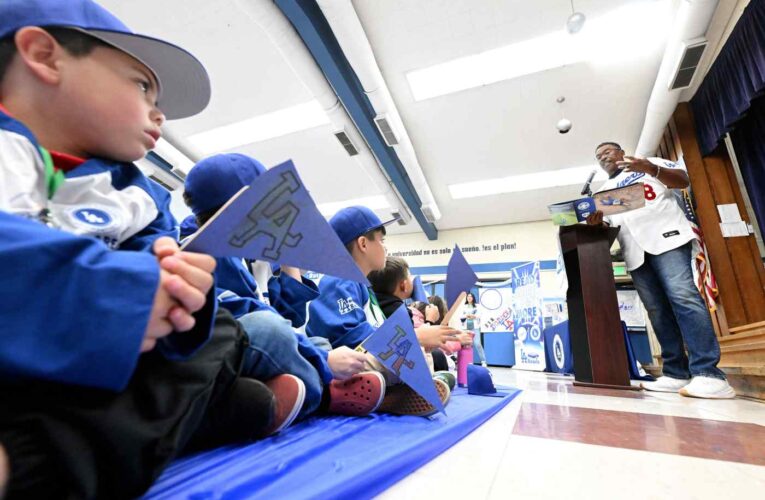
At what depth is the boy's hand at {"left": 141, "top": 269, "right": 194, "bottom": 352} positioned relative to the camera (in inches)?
10.3

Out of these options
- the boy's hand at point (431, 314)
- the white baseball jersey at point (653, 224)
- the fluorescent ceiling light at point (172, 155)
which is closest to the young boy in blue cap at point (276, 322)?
the white baseball jersey at point (653, 224)

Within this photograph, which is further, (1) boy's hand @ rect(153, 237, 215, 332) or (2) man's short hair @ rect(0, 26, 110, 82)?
(2) man's short hair @ rect(0, 26, 110, 82)

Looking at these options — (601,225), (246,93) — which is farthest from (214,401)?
(246,93)

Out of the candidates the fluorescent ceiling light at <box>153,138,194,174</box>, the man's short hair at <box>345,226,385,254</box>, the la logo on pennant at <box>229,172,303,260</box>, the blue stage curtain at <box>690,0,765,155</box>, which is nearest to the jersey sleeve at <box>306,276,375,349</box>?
the man's short hair at <box>345,226,385,254</box>

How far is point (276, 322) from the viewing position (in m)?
0.60

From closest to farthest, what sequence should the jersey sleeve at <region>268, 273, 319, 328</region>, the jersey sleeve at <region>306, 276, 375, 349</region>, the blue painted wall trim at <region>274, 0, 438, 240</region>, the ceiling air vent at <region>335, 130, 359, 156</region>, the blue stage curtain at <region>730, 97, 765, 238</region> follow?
1. the jersey sleeve at <region>268, 273, 319, 328</region>
2. the jersey sleeve at <region>306, 276, 375, 349</region>
3. the blue painted wall trim at <region>274, 0, 438, 240</region>
4. the blue stage curtain at <region>730, 97, 765, 238</region>
5. the ceiling air vent at <region>335, 130, 359, 156</region>

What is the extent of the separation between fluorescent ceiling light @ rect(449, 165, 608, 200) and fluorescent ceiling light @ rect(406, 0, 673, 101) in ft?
5.57

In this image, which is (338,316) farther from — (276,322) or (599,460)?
(599,460)

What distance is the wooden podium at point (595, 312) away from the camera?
5.46 feet

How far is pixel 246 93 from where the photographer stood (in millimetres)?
2975

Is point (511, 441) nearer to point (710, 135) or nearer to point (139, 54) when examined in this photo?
point (139, 54)

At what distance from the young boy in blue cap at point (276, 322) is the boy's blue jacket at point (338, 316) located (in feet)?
0.34

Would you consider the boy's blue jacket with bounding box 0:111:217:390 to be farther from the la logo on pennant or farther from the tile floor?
the tile floor

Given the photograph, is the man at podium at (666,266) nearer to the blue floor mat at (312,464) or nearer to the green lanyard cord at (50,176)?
the blue floor mat at (312,464)
